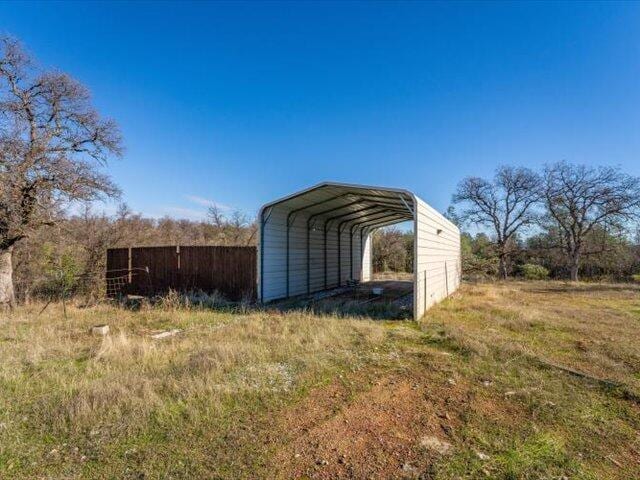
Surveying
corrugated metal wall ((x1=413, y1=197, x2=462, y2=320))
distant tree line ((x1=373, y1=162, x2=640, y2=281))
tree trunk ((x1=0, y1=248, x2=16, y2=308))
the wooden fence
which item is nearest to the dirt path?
corrugated metal wall ((x1=413, y1=197, x2=462, y2=320))

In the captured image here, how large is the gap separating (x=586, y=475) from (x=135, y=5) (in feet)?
35.5

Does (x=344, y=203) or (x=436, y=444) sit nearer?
(x=436, y=444)

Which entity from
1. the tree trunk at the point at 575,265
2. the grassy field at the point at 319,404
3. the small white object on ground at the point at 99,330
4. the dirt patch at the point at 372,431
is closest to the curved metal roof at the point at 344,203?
the grassy field at the point at 319,404

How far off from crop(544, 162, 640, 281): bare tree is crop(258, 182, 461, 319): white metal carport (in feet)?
33.6

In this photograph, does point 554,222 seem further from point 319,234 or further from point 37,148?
point 37,148

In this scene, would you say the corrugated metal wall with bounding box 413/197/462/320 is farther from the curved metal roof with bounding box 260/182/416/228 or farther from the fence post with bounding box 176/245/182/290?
the fence post with bounding box 176/245/182/290

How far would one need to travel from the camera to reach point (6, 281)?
28.5 ft

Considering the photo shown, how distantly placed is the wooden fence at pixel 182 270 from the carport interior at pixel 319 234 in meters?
0.82

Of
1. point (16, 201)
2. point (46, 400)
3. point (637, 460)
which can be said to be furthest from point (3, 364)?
point (637, 460)

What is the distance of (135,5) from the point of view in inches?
323

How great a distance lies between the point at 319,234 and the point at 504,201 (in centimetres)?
1373

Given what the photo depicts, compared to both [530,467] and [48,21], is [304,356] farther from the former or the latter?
[48,21]

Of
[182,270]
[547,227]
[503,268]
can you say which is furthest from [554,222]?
[182,270]

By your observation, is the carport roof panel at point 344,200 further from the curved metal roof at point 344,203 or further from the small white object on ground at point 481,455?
the small white object on ground at point 481,455
